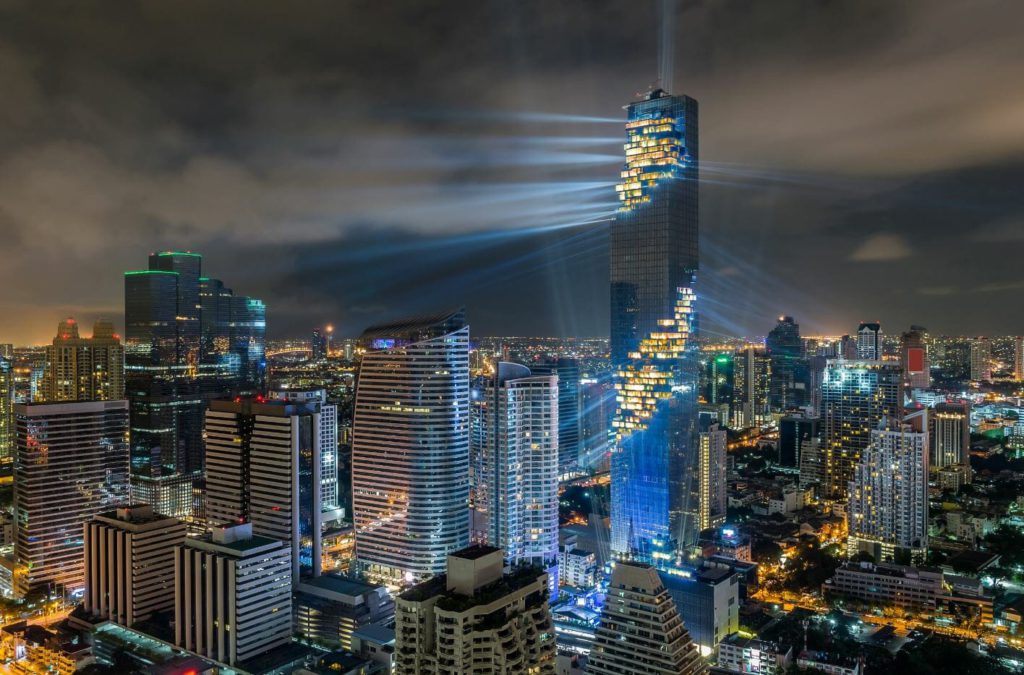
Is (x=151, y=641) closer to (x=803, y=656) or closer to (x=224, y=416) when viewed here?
(x=224, y=416)

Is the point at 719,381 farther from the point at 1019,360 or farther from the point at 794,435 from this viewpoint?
the point at 1019,360

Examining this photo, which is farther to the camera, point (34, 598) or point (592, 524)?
point (592, 524)

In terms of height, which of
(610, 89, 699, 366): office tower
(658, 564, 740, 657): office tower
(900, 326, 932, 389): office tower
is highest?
(610, 89, 699, 366): office tower

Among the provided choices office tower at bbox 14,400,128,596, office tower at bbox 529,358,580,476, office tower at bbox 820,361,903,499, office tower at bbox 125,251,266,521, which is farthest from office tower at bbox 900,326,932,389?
office tower at bbox 14,400,128,596

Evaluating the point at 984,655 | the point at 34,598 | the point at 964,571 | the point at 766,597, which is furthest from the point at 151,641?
the point at 964,571

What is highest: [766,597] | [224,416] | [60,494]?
[224,416]

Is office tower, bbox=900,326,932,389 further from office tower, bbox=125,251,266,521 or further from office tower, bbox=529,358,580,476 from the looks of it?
office tower, bbox=125,251,266,521

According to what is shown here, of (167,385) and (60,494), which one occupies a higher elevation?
(167,385)
